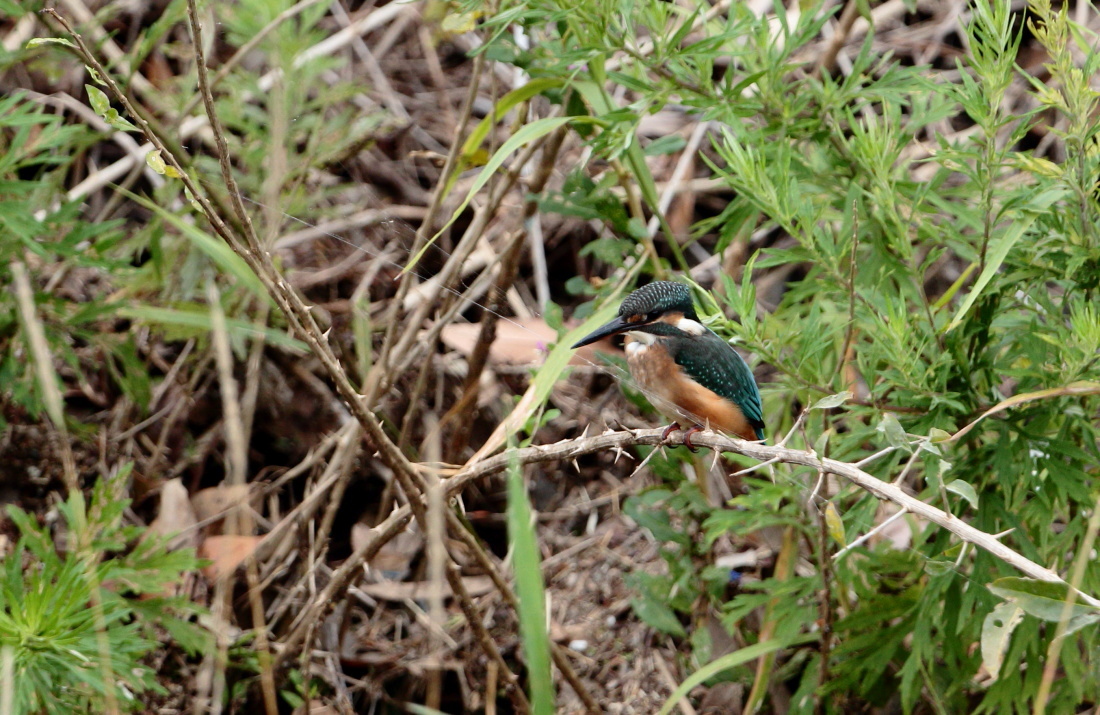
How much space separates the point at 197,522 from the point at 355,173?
5.74 feet

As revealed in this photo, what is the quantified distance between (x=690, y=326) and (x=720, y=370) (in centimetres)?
17

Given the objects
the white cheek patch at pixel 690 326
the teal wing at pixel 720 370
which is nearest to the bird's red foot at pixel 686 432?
the teal wing at pixel 720 370

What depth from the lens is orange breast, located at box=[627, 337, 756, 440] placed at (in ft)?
8.73

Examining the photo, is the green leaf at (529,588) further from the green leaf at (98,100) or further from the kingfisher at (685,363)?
the kingfisher at (685,363)

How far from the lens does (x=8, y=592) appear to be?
2.24 meters

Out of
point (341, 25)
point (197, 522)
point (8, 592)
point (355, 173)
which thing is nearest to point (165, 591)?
point (8, 592)

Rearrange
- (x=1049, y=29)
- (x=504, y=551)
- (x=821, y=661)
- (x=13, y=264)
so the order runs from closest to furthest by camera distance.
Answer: (x=1049, y=29) → (x=821, y=661) → (x=13, y=264) → (x=504, y=551)

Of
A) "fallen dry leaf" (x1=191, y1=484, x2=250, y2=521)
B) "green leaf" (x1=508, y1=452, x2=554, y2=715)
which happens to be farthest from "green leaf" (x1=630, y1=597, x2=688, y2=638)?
"green leaf" (x1=508, y1=452, x2=554, y2=715)

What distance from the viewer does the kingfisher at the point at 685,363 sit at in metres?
2.57

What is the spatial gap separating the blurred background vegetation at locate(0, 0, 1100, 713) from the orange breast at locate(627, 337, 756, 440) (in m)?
0.10

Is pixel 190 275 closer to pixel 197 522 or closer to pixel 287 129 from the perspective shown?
pixel 287 129

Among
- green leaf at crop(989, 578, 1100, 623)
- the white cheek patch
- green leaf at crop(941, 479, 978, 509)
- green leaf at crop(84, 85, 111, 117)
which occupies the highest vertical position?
green leaf at crop(84, 85, 111, 117)

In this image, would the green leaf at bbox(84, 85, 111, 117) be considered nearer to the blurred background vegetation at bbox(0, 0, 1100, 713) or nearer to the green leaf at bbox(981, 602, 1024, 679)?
the blurred background vegetation at bbox(0, 0, 1100, 713)

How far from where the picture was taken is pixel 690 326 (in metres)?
2.76
